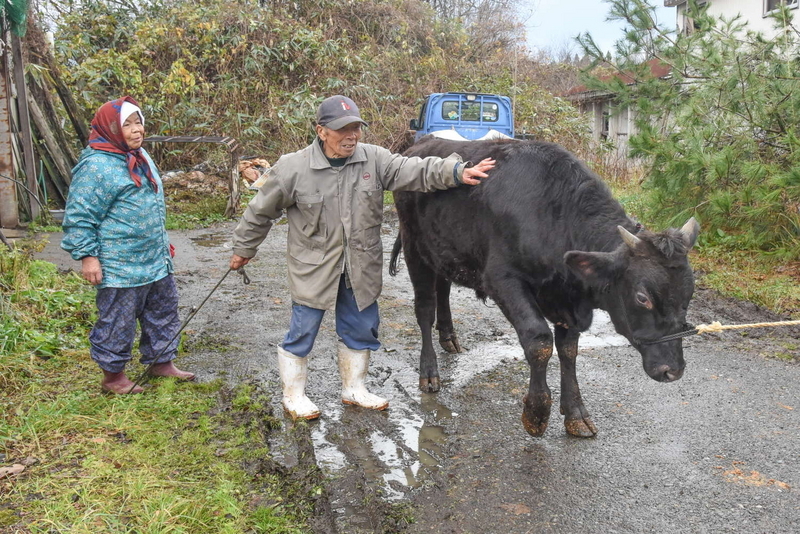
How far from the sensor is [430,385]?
4.68 m

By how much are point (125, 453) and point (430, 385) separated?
2.02 metres

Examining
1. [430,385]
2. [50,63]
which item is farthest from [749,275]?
[50,63]

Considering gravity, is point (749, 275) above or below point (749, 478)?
above

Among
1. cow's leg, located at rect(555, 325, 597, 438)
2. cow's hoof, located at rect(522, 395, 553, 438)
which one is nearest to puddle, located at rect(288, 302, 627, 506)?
cow's hoof, located at rect(522, 395, 553, 438)

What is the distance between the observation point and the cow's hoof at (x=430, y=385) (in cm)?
467

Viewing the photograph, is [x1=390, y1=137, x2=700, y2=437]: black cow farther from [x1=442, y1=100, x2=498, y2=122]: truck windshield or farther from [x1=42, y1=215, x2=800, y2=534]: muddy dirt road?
[x1=442, y1=100, x2=498, y2=122]: truck windshield

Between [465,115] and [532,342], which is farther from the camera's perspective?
[465,115]

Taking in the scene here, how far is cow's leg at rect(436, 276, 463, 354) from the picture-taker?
17.8 ft

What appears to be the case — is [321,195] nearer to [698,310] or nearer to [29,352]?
[29,352]

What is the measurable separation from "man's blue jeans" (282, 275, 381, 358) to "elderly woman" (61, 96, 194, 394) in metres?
0.97

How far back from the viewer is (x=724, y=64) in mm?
8062

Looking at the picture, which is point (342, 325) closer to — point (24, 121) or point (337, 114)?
point (337, 114)

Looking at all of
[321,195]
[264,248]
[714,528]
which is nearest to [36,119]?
[264,248]

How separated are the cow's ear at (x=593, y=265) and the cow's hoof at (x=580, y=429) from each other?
89 centimetres
